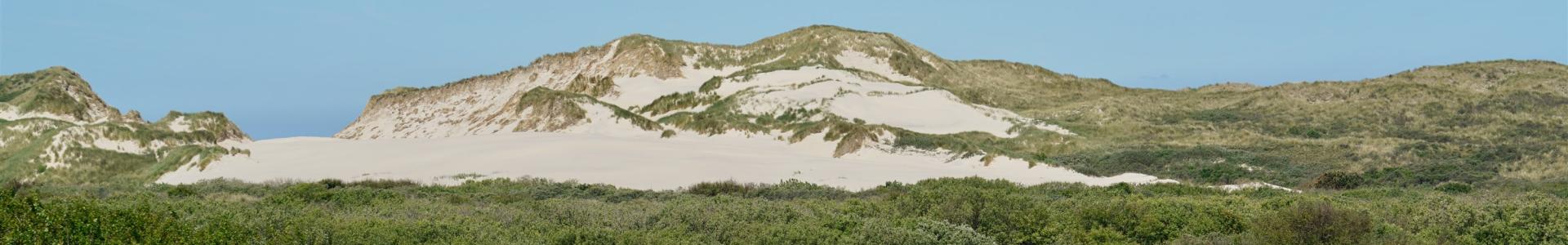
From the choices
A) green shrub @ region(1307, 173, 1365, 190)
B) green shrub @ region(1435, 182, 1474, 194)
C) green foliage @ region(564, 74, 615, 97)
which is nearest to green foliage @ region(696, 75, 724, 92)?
green foliage @ region(564, 74, 615, 97)

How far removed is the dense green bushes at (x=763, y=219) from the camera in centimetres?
1522

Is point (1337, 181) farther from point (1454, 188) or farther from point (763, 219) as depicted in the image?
point (763, 219)

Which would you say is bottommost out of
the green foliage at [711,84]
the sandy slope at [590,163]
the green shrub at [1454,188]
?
the green shrub at [1454,188]

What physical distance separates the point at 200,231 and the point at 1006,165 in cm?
2766

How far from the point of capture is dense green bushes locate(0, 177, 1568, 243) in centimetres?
1522

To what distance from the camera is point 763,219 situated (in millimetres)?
19141

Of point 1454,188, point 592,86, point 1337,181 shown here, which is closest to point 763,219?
point 1337,181

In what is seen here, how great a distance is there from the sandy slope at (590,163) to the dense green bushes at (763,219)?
7.19m

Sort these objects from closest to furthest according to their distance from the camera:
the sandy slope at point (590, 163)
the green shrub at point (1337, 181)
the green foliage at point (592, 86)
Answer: the green shrub at point (1337, 181), the sandy slope at point (590, 163), the green foliage at point (592, 86)

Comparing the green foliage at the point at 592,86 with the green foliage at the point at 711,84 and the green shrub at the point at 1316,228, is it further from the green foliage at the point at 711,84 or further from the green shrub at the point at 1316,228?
the green shrub at the point at 1316,228

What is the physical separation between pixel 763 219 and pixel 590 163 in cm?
1748

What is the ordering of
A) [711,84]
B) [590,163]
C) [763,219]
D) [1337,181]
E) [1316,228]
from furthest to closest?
[711,84], [590,163], [1337,181], [763,219], [1316,228]

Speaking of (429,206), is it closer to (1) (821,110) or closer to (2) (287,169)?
(2) (287,169)

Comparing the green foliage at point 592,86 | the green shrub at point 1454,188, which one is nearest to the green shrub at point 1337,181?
the green shrub at point 1454,188
